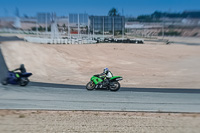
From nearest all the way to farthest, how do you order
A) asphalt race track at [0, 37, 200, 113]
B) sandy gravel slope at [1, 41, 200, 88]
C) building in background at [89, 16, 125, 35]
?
asphalt race track at [0, 37, 200, 113], sandy gravel slope at [1, 41, 200, 88], building in background at [89, 16, 125, 35]

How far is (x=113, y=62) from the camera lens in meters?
25.4

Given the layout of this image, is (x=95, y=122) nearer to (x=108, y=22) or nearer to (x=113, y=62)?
(x=113, y=62)

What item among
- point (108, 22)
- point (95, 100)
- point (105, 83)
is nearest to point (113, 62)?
point (108, 22)

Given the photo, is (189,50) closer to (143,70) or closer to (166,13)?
(166,13)

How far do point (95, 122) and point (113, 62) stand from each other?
17317mm

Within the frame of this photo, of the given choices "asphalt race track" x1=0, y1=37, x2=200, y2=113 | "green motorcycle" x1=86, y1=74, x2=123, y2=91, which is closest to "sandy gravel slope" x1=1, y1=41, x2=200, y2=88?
"green motorcycle" x1=86, y1=74, x2=123, y2=91

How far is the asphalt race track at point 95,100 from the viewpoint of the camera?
999 centimetres

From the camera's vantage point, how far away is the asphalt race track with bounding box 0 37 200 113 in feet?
32.8

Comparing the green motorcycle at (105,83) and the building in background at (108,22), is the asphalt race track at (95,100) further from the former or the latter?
the building in background at (108,22)

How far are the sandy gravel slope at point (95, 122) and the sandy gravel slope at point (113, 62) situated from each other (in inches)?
311

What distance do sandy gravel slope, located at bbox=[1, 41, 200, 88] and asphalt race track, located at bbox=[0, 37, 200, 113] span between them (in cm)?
434

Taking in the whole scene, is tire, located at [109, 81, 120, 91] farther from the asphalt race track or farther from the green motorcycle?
the asphalt race track

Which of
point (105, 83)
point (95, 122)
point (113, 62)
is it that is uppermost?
point (113, 62)

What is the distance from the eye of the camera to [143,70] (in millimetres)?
22281
